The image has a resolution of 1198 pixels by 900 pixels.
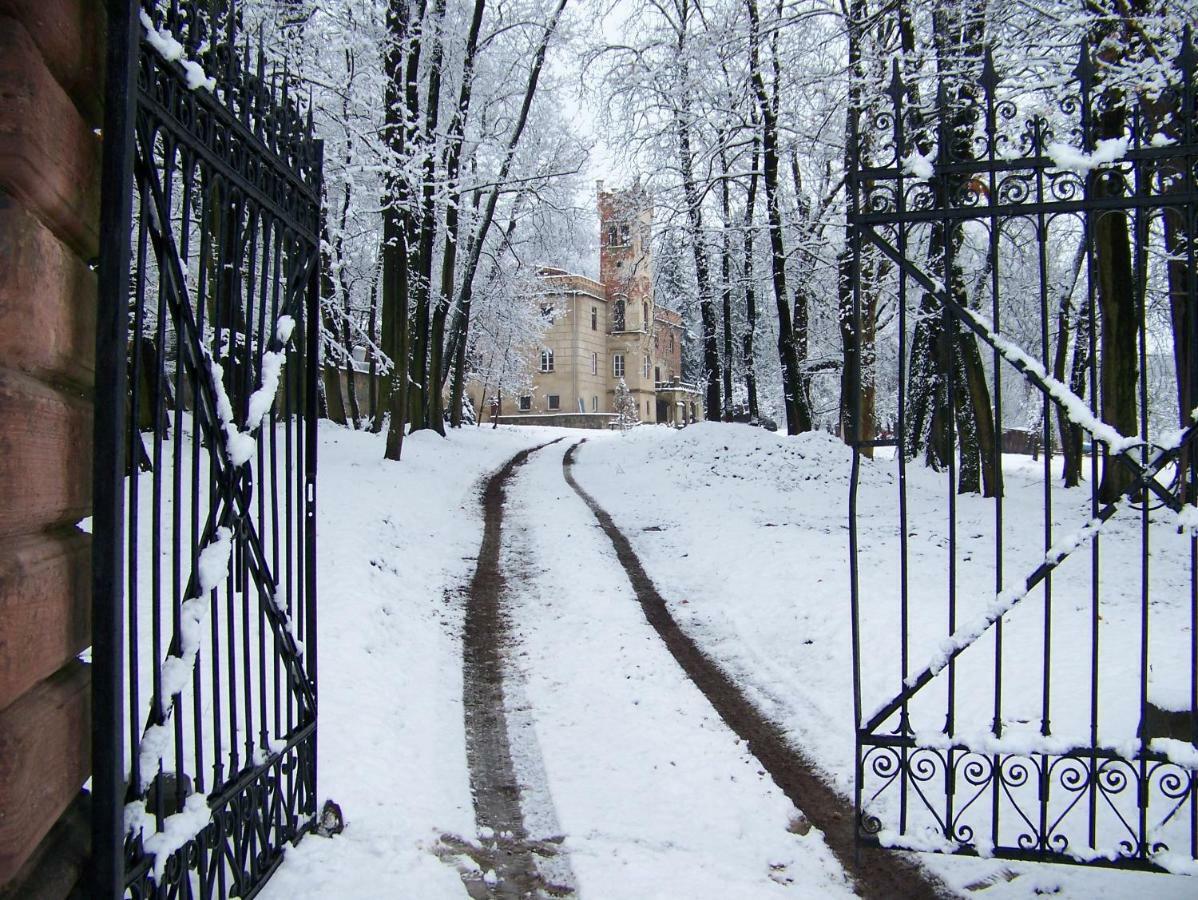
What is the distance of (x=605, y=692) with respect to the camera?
6.62 m

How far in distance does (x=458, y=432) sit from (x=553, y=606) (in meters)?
23.0

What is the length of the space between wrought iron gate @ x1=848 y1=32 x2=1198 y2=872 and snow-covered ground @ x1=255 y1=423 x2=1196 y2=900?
0.26 meters

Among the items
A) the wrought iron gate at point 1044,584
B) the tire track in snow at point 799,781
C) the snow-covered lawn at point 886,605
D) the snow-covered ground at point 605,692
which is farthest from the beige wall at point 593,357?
the tire track in snow at point 799,781

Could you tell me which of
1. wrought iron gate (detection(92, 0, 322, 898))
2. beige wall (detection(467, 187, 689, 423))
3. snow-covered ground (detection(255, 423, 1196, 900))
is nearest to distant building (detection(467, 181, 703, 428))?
beige wall (detection(467, 187, 689, 423))

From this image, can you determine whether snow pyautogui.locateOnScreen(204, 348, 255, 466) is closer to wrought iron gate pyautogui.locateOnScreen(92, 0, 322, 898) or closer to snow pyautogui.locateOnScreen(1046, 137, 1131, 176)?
wrought iron gate pyautogui.locateOnScreen(92, 0, 322, 898)

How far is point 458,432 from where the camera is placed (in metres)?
31.4

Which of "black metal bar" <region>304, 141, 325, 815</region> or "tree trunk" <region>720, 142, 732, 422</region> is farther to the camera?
"tree trunk" <region>720, 142, 732, 422</region>

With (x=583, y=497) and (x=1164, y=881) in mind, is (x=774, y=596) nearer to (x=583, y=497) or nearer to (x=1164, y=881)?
(x=1164, y=881)

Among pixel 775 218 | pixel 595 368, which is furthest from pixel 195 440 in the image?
pixel 595 368

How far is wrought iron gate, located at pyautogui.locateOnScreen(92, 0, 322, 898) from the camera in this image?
2518 millimetres

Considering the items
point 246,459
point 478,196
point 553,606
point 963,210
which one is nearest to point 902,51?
point 553,606

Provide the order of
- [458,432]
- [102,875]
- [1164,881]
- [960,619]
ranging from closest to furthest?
[102,875]
[1164,881]
[960,619]
[458,432]

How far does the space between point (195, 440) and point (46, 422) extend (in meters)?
0.95

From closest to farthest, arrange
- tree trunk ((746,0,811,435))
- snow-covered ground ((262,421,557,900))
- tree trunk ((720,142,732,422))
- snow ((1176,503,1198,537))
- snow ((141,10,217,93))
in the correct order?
snow ((141,10,217,93)) < snow ((1176,503,1198,537)) < snow-covered ground ((262,421,557,900)) < tree trunk ((746,0,811,435)) < tree trunk ((720,142,732,422))
